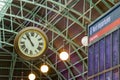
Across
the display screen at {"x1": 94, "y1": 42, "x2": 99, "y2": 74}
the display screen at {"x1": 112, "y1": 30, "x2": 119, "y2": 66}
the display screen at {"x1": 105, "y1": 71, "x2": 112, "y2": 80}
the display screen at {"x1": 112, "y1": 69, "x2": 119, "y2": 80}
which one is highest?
the display screen at {"x1": 94, "y1": 42, "x2": 99, "y2": 74}

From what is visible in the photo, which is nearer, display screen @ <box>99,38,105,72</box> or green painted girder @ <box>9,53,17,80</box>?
display screen @ <box>99,38,105,72</box>

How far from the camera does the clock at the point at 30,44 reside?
1355 cm

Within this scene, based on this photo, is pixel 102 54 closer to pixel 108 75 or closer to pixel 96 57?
pixel 96 57

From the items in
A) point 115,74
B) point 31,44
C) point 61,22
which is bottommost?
point 115,74

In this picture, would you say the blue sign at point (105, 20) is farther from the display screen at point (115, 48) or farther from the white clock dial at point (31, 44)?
the white clock dial at point (31, 44)

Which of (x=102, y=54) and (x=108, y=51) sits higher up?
(x=102, y=54)

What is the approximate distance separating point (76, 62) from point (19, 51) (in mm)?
18169

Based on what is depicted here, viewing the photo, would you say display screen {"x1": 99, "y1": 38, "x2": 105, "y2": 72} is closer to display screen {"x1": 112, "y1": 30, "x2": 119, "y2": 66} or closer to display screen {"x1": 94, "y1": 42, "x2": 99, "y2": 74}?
display screen {"x1": 94, "y1": 42, "x2": 99, "y2": 74}

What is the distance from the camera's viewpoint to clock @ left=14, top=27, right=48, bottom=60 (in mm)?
13547

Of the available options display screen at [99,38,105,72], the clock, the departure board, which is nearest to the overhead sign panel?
the departure board

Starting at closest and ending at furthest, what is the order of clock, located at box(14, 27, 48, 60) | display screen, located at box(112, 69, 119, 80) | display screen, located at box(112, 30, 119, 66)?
display screen, located at box(112, 69, 119, 80) < display screen, located at box(112, 30, 119, 66) < clock, located at box(14, 27, 48, 60)

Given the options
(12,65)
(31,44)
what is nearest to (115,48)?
(31,44)

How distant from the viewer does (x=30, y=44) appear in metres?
14.3

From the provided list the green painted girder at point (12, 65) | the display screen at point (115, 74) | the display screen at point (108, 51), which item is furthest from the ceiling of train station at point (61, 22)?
the display screen at point (115, 74)
